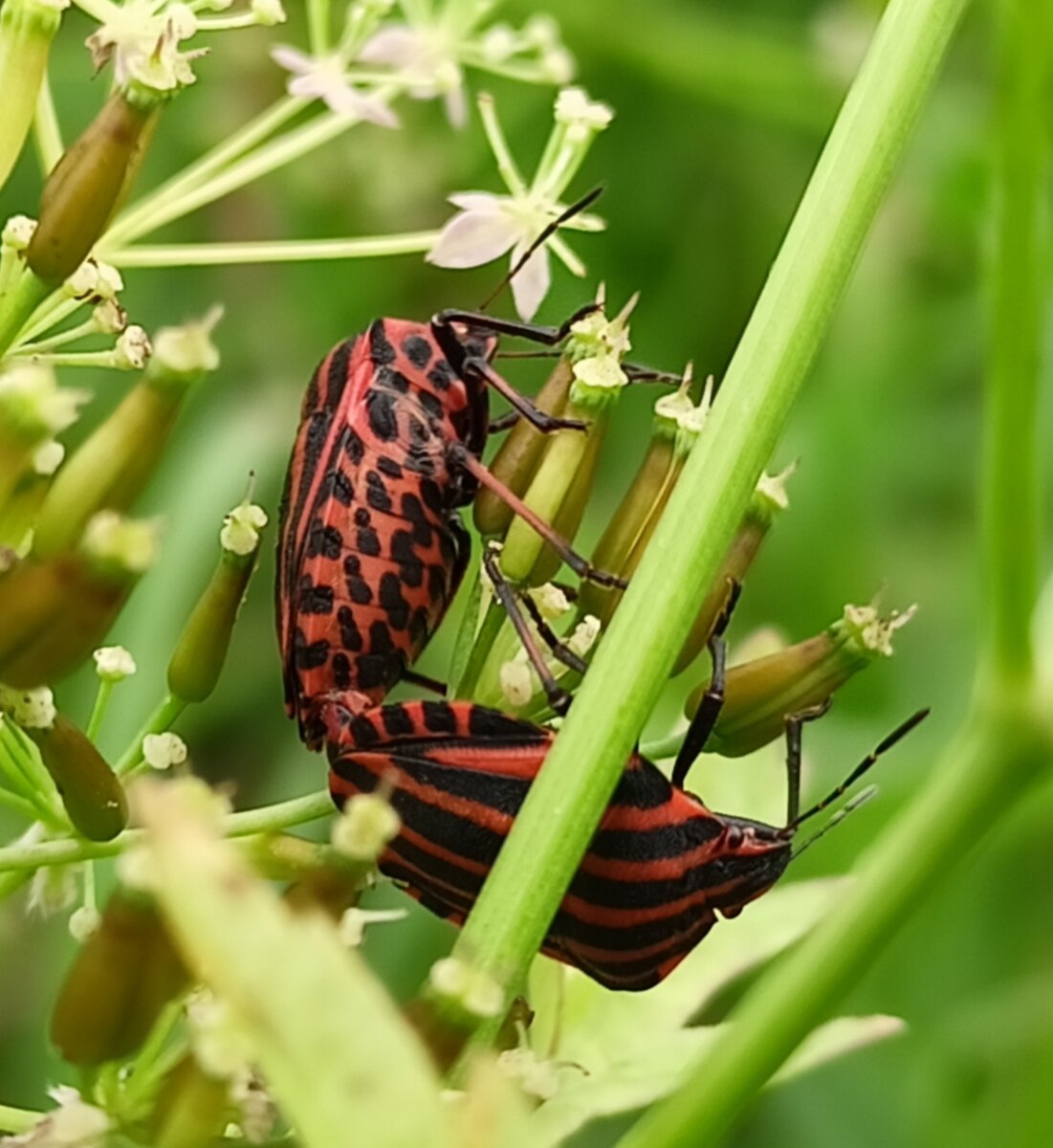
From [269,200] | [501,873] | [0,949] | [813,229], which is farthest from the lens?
[269,200]

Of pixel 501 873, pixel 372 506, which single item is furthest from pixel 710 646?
pixel 501 873

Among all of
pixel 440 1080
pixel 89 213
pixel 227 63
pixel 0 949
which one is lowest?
pixel 0 949

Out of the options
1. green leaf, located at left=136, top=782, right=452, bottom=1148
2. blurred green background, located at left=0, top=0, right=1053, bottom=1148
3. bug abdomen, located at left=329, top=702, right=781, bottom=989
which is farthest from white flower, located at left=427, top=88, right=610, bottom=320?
blurred green background, located at left=0, top=0, right=1053, bottom=1148

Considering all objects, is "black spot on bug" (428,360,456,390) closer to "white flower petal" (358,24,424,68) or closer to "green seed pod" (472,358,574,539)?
"green seed pod" (472,358,574,539)

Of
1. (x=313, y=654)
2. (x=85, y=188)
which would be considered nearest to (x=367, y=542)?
(x=313, y=654)

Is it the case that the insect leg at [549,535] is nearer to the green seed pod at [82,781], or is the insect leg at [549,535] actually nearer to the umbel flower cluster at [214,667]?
the umbel flower cluster at [214,667]

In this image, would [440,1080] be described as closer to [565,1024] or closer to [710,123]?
[565,1024]

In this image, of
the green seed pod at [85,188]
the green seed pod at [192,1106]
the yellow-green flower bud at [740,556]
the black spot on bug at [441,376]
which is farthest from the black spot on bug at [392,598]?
the green seed pod at [192,1106]
